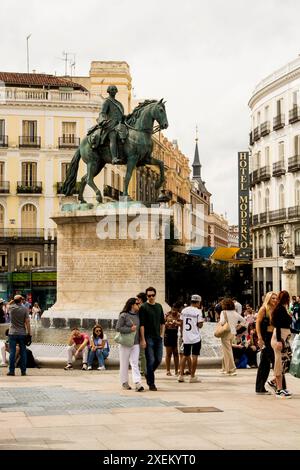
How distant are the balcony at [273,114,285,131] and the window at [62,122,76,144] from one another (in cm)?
1485

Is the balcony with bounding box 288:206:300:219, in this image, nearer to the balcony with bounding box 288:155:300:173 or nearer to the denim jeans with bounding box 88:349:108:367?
the balcony with bounding box 288:155:300:173

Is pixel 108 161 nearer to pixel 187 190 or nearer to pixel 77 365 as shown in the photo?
pixel 77 365

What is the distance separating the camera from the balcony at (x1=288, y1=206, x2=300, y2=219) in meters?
60.5

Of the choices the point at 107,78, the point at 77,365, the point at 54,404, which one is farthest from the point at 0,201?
the point at 54,404

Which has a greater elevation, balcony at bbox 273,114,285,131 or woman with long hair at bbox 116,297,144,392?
balcony at bbox 273,114,285,131

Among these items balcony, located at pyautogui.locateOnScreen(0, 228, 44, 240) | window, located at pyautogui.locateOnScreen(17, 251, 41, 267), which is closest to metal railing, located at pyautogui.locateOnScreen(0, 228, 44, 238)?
balcony, located at pyautogui.locateOnScreen(0, 228, 44, 240)

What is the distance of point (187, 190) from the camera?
367ft

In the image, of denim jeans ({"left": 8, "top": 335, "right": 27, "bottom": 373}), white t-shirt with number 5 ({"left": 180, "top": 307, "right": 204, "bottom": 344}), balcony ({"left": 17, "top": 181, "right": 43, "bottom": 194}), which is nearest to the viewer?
white t-shirt with number 5 ({"left": 180, "top": 307, "right": 204, "bottom": 344})

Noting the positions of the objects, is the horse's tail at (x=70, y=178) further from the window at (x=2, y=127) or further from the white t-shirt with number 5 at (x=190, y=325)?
the window at (x=2, y=127)

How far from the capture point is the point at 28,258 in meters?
60.9

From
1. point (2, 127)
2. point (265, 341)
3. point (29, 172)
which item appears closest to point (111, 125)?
point (265, 341)

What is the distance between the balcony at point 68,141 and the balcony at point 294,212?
16023 millimetres

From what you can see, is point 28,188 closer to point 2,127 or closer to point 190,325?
point 2,127

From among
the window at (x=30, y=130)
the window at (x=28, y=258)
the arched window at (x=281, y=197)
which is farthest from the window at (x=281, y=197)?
the window at (x=30, y=130)
